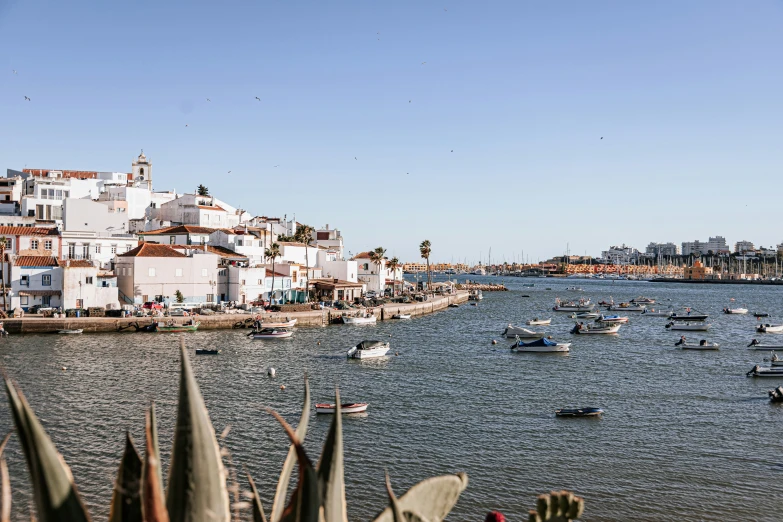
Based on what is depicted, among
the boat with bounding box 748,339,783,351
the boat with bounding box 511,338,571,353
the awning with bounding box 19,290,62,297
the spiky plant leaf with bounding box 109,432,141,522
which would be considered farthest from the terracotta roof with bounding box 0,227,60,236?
the spiky plant leaf with bounding box 109,432,141,522

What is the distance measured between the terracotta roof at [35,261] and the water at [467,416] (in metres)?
8.93

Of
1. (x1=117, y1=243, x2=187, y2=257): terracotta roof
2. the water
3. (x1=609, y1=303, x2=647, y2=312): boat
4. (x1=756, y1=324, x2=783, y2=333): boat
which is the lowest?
the water

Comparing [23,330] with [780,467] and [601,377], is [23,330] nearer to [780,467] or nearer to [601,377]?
[601,377]

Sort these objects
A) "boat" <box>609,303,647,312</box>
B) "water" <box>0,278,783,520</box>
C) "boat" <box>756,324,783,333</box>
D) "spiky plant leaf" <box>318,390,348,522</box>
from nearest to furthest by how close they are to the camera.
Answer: "spiky plant leaf" <box>318,390,348,522</box>
"water" <box>0,278,783,520</box>
"boat" <box>756,324,783,333</box>
"boat" <box>609,303,647,312</box>

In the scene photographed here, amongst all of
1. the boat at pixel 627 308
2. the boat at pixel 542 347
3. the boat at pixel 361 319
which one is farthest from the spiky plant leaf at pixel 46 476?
the boat at pixel 627 308

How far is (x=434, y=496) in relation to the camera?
4762 millimetres

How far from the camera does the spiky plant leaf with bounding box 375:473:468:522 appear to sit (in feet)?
15.3

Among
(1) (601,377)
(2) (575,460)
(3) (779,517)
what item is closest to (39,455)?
(3) (779,517)

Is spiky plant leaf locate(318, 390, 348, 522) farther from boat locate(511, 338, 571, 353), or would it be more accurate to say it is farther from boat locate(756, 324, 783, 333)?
boat locate(756, 324, 783, 333)

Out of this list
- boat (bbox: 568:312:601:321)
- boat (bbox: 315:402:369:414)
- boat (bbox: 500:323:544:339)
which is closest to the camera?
boat (bbox: 315:402:369:414)

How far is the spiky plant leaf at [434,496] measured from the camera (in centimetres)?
467

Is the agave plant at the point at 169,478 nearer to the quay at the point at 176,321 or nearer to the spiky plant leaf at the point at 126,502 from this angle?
the spiky plant leaf at the point at 126,502

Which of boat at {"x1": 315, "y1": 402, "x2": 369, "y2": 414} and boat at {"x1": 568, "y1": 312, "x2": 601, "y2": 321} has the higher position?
boat at {"x1": 568, "y1": 312, "x2": 601, "y2": 321}

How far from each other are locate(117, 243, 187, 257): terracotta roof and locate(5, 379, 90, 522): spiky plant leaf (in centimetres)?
6219
